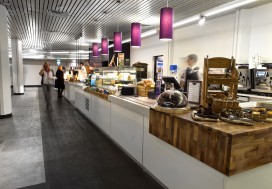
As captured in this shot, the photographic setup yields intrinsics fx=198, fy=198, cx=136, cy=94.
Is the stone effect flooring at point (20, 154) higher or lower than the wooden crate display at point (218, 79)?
lower

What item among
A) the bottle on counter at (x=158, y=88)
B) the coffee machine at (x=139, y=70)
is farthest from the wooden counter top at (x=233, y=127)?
the coffee machine at (x=139, y=70)

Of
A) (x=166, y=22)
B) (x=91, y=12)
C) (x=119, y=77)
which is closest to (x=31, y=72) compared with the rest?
(x=91, y=12)

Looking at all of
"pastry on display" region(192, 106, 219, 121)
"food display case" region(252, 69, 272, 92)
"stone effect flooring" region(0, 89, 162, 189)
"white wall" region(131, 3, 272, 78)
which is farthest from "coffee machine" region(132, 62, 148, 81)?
"pastry on display" region(192, 106, 219, 121)

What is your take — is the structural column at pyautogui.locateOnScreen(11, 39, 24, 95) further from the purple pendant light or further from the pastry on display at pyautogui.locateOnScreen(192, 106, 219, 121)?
the pastry on display at pyautogui.locateOnScreen(192, 106, 219, 121)

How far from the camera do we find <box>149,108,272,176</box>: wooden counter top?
4.96ft

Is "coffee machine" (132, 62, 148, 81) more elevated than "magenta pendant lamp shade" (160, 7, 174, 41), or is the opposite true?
"magenta pendant lamp shade" (160, 7, 174, 41)

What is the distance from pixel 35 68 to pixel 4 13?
55.8ft

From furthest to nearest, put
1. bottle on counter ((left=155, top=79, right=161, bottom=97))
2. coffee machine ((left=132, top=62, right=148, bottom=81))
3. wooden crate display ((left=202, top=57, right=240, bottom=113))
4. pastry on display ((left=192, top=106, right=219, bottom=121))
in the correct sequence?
coffee machine ((left=132, top=62, right=148, bottom=81)) → bottle on counter ((left=155, top=79, right=161, bottom=97)) → wooden crate display ((left=202, top=57, right=240, bottom=113)) → pastry on display ((left=192, top=106, right=219, bottom=121))

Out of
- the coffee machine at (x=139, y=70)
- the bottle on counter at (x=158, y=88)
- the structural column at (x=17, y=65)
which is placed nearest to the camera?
the bottle on counter at (x=158, y=88)

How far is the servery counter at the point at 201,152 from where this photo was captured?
1546 mm

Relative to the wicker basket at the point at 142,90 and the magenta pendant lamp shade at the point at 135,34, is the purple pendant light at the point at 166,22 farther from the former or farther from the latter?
the magenta pendant lamp shade at the point at 135,34

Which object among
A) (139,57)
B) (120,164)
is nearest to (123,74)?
(120,164)

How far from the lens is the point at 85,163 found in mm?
3100

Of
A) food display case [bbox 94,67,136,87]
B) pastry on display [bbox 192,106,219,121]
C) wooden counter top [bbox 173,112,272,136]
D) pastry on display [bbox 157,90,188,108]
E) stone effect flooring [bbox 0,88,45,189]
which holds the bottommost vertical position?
stone effect flooring [bbox 0,88,45,189]
